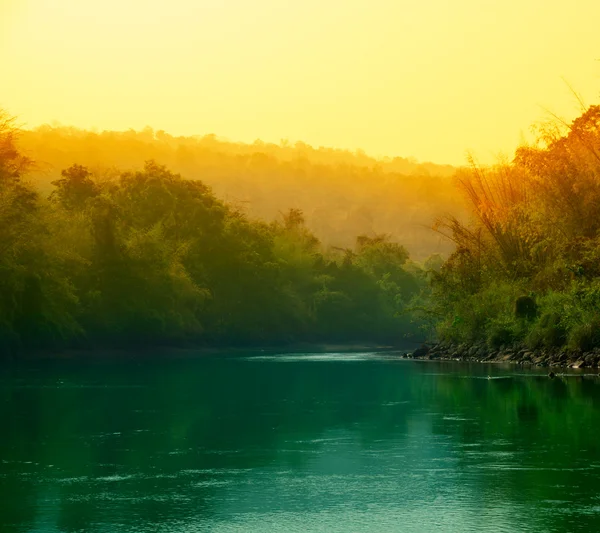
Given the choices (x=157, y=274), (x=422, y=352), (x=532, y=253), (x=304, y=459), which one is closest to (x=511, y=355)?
(x=532, y=253)

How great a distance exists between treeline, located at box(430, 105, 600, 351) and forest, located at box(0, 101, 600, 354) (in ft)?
0.26

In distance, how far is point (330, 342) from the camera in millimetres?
102188

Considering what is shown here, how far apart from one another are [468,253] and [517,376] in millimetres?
21271

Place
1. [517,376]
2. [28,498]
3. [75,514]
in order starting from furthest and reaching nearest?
[517,376] < [28,498] < [75,514]

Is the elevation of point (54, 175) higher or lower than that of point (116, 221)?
higher

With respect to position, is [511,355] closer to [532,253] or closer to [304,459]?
[532,253]

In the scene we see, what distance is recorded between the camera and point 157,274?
75.8 metres

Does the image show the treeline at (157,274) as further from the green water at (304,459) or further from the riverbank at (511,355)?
the green water at (304,459)

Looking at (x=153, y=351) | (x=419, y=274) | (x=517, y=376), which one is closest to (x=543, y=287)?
(x=517, y=376)

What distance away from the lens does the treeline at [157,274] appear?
59.2m

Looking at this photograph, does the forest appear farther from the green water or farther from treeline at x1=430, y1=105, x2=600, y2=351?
the green water

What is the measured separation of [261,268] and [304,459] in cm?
7472

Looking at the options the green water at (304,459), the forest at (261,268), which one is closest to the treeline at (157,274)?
the forest at (261,268)

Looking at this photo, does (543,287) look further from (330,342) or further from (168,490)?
(330,342)
